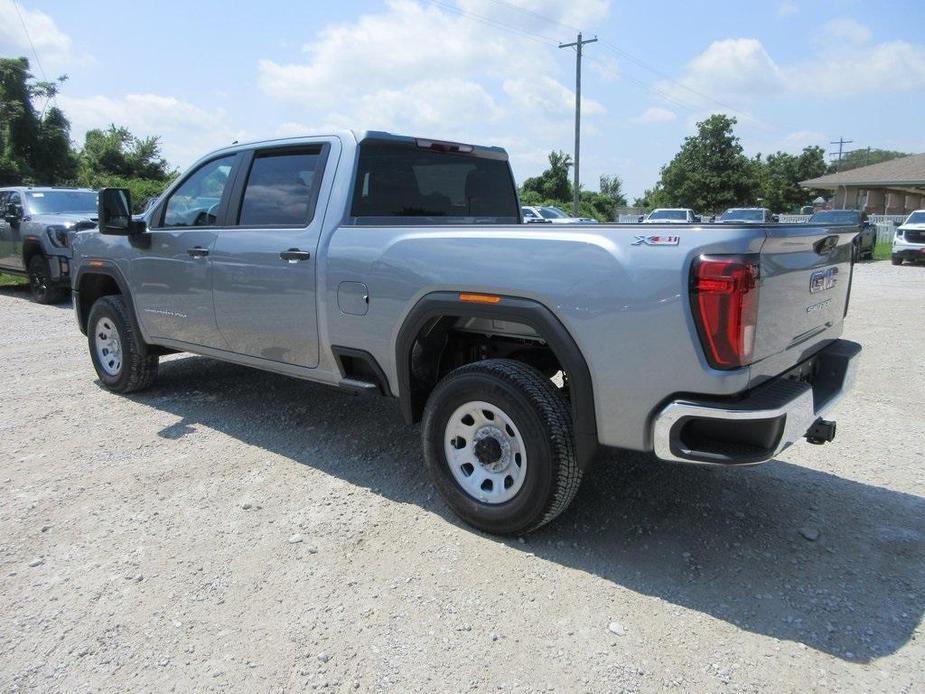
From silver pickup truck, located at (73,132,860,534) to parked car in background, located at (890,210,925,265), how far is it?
1958 centimetres

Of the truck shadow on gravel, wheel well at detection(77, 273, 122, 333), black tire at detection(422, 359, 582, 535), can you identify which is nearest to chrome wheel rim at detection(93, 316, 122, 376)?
wheel well at detection(77, 273, 122, 333)

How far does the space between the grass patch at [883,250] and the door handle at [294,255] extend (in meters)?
25.1

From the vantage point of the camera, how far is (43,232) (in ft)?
35.6

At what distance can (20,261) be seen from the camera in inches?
455

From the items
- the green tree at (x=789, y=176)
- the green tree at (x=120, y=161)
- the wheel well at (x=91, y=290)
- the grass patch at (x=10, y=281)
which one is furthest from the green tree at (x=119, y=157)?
the green tree at (x=789, y=176)

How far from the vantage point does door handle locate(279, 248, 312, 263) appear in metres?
3.89

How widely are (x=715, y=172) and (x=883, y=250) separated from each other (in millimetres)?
19790

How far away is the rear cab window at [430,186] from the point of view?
Answer: 400 centimetres

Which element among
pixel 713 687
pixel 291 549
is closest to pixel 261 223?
pixel 291 549

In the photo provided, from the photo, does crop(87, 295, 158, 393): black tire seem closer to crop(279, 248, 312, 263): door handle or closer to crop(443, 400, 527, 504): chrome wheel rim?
crop(279, 248, 312, 263): door handle

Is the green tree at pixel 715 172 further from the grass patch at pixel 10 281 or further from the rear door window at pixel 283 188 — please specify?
the rear door window at pixel 283 188

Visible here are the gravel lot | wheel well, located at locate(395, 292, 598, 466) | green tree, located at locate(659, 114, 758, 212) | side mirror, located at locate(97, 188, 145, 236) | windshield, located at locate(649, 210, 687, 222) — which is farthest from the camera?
green tree, located at locate(659, 114, 758, 212)

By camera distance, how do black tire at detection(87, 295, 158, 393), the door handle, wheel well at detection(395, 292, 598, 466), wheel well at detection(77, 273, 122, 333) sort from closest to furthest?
1. wheel well at detection(395, 292, 598, 466)
2. the door handle
3. black tire at detection(87, 295, 158, 393)
4. wheel well at detection(77, 273, 122, 333)

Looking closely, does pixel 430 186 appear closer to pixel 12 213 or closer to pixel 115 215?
pixel 115 215
